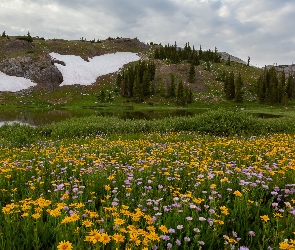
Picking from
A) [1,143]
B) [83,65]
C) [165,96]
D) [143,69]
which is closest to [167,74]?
[143,69]

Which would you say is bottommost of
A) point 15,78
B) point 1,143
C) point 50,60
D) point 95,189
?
point 1,143

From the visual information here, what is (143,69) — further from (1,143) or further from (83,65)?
(1,143)

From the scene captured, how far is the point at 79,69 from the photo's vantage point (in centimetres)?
11412

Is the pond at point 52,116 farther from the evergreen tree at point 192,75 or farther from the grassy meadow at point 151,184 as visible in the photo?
the evergreen tree at point 192,75

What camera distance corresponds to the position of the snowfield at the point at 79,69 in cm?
9856

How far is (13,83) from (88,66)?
1256 inches

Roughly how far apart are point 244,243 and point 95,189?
3124 mm

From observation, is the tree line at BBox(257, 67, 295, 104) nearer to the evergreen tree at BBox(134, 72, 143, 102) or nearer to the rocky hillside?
the evergreen tree at BBox(134, 72, 143, 102)

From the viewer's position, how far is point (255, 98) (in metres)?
106

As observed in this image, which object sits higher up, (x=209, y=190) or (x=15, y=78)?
(x=15, y=78)

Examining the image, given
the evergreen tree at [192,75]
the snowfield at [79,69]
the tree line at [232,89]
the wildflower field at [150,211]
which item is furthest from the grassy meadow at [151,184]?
the evergreen tree at [192,75]

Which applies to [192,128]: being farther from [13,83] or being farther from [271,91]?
[13,83]

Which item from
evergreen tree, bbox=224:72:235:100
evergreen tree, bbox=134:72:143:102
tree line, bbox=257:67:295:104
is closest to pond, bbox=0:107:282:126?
evergreen tree, bbox=134:72:143:102

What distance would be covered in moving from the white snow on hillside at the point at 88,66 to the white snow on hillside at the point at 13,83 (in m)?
12.5
